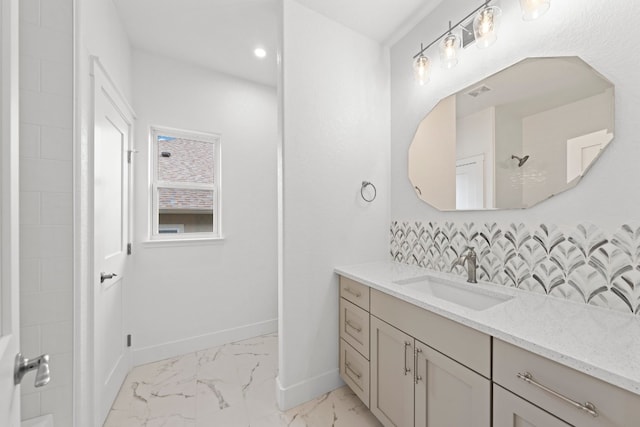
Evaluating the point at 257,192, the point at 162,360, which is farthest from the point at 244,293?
the point at 257,192

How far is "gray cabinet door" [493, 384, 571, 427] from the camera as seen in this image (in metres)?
0.79

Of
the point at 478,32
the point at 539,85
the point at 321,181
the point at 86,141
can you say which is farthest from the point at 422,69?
the point at 86,141

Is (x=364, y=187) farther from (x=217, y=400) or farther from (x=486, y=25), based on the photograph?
(x=217, y=400)

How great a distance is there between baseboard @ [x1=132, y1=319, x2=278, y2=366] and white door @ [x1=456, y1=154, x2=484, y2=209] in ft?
7.48

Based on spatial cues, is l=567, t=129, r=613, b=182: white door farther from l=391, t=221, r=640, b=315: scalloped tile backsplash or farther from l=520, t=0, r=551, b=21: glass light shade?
l=520, t=0, r=551, b=21: glass light shade

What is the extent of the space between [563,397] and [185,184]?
2.86 metres

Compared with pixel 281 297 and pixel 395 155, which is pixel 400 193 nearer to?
pixel 395 155

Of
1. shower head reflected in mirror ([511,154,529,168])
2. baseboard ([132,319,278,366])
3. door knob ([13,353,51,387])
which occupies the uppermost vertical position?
shower head reflected in mirror ([511,154,529,168])

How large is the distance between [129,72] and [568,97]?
3024 millimetres

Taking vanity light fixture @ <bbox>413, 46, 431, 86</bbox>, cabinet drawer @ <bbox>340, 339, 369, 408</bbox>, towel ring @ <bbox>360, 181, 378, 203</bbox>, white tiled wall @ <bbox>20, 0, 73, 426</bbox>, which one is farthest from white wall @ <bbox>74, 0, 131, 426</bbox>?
vanity light fixture @ <bbox>413, 46, 431, 86</bbox>

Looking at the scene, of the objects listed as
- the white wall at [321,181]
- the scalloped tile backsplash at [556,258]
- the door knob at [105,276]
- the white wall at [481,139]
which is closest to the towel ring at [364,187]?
the white wall at [321,181]

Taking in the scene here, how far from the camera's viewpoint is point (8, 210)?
1.94 ft

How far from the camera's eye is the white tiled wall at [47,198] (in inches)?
40.3

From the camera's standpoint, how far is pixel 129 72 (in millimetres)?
2207
